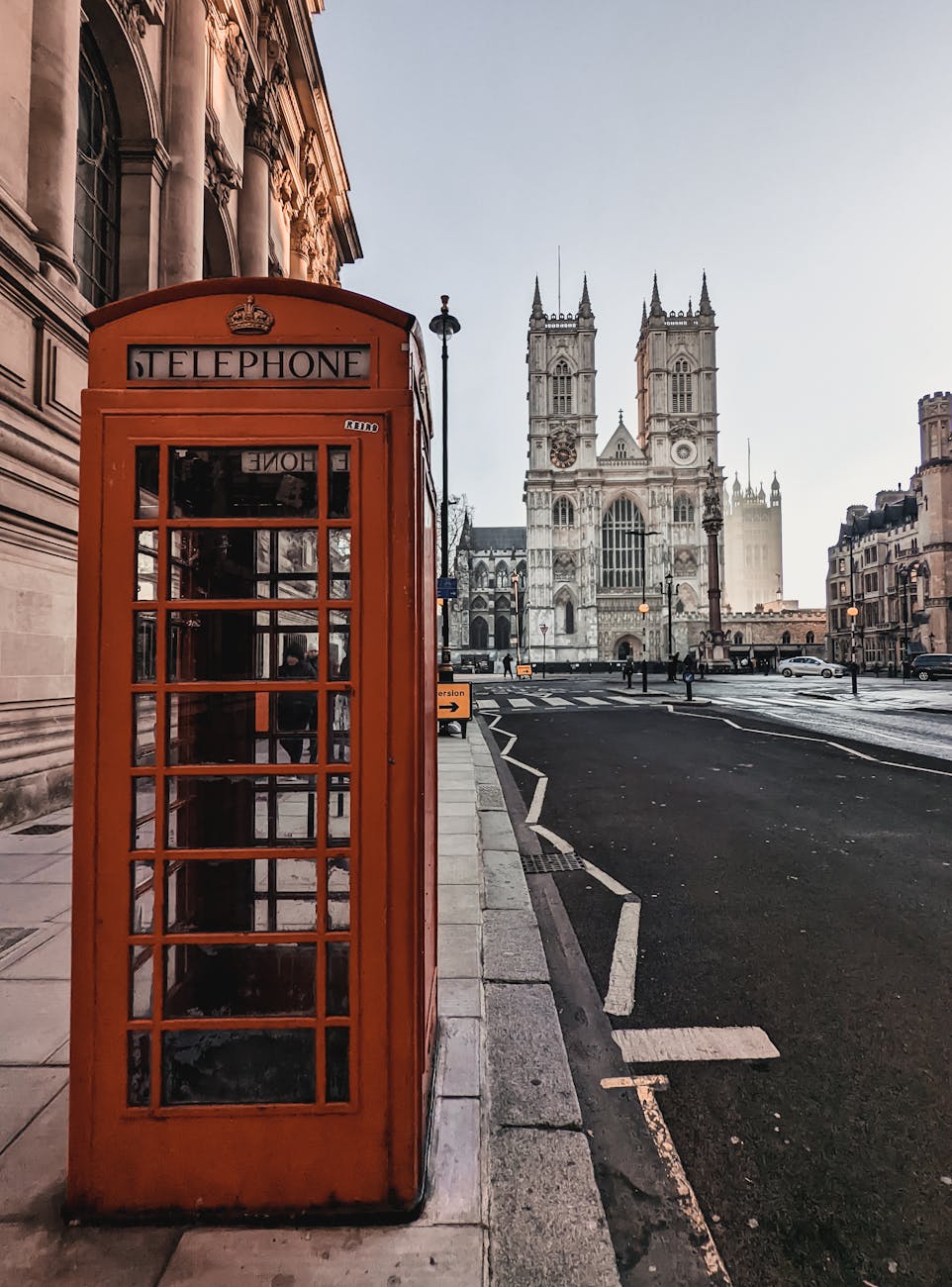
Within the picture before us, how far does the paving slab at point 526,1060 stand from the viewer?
2309 millimetres

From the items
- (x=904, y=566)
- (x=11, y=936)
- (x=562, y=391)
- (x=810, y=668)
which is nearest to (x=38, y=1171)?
(x=11, y=936)

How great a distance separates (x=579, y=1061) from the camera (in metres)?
2.74

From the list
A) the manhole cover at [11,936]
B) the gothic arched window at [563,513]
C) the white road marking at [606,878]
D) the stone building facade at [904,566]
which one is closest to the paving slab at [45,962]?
the manhole cover at [11,936]

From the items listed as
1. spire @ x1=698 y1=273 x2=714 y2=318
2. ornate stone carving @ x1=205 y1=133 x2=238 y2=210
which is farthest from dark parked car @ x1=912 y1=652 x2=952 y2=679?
spire @ x1=698 y1=273 x2=714 y2=318

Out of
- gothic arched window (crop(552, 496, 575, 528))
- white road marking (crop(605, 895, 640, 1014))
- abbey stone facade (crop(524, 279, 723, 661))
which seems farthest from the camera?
gothic arched window (crop(552, 496, 575, 528))

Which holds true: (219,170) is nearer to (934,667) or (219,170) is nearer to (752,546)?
(934,667)

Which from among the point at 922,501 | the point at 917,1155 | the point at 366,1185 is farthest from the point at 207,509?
the point at 922,501

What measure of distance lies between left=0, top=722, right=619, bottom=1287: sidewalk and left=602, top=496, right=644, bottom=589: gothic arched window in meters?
72.2

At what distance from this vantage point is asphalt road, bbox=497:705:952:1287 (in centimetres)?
191

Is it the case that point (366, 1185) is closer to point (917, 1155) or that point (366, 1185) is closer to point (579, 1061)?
point (579, 1061)

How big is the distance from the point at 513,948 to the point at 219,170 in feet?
49.0

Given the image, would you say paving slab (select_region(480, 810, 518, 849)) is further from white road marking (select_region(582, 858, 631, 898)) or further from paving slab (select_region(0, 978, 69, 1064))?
paving slab (select_region(0, 978, 69, 1064))

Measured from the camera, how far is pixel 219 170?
12344 mm

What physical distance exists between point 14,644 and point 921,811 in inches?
378
